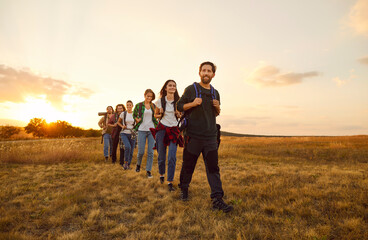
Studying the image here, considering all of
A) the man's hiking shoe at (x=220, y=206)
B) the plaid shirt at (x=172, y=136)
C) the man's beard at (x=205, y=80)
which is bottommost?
the man's hiking shoe at (x=220, y=206)

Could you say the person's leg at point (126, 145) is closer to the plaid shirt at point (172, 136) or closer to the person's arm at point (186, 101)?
the plaid shirt at point (172, 136)

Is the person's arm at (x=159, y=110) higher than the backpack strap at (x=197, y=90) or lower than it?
lower

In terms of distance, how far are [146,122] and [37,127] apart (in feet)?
180

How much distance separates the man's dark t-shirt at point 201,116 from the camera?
3725mm

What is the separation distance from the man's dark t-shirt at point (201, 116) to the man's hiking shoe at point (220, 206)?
1.14m

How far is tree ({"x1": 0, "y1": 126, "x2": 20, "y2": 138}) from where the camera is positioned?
3741 cm

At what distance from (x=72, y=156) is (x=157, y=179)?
625 centimetres

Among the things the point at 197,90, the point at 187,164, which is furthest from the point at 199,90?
the point at 187,164

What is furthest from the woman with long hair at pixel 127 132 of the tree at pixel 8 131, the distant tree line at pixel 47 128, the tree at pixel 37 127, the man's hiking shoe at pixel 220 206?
the tree at pixel 37 127

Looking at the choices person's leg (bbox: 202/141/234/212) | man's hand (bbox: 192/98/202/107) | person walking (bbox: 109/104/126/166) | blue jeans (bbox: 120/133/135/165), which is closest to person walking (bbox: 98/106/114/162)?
person walking (bbox: 109/104/126/166)

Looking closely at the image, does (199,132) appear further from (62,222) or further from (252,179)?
(252,179)

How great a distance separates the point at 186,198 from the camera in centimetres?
420

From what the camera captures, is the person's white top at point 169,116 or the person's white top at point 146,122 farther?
the person's white top at point 146,122

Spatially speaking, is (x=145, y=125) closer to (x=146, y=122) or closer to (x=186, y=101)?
(x=146, y=122)
